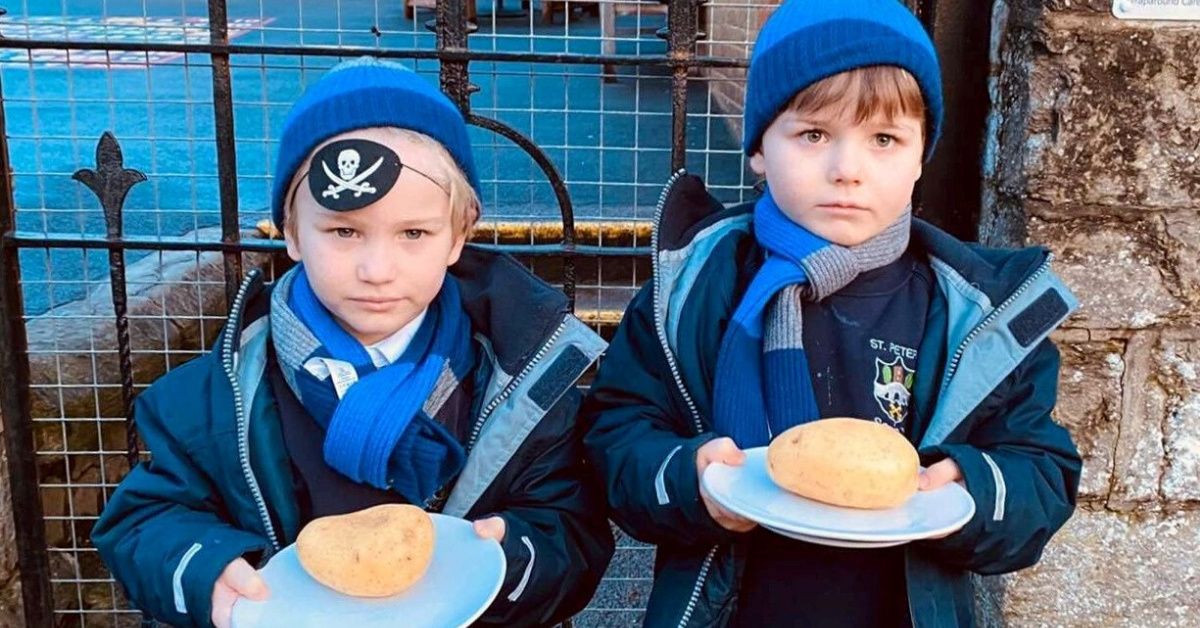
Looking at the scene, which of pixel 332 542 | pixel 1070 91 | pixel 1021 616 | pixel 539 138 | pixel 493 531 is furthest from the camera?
pixel 539 138

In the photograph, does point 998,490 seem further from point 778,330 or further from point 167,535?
point 167,535

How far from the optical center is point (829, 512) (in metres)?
1.47

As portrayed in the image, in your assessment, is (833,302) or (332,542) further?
(833,302)

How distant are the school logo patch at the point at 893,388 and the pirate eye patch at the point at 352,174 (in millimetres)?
784

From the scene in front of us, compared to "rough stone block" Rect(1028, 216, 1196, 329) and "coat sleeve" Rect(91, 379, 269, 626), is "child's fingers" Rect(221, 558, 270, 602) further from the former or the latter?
"rough stone block" Rect(1028, 216, 1196, 329)

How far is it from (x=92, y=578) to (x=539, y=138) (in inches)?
146

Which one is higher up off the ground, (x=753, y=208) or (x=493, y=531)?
(x=753, y=208)

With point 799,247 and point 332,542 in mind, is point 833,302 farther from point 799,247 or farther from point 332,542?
point 332,542

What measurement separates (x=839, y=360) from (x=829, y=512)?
35 centimetres

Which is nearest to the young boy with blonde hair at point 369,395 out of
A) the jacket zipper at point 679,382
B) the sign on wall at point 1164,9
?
the jacket zipper at point 679,382

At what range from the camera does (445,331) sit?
1.78 metres

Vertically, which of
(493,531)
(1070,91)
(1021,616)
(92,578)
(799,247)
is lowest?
(92,578)

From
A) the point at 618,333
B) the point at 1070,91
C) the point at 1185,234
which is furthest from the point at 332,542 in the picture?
the point at 1185,234

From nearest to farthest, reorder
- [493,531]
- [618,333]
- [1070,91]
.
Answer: [493,531]
[618,333]
[1070,91]
